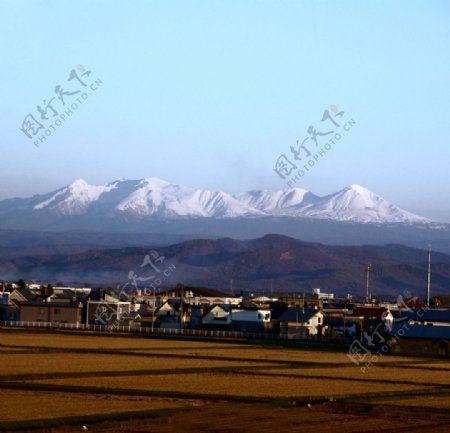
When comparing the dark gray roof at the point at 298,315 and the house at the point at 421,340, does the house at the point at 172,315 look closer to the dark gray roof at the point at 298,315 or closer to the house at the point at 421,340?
the dark gray roof at the point at 298,315

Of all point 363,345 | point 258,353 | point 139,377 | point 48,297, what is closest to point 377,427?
point 139,377

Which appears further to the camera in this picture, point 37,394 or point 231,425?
point 37,394

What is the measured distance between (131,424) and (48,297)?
56.9 m

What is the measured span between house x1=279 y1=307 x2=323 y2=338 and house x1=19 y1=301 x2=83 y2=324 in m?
11.8

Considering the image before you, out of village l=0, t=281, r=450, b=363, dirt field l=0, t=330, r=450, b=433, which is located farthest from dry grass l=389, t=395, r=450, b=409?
village l=0, t=281, r=450, b=363

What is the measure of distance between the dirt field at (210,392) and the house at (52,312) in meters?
25.3

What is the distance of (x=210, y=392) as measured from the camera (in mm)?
20984

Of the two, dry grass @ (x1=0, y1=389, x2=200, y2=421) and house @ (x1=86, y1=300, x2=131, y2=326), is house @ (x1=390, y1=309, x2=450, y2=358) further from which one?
dry grass @ (x1=0, y1=389, x2=200, y2=421)

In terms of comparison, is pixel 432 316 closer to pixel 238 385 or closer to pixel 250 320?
pixel 250 320

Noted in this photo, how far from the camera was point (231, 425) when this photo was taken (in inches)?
624

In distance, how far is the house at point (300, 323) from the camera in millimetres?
59125

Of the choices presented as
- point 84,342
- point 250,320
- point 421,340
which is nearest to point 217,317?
point 250,320

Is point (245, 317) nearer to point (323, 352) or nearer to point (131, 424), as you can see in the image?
point (323, 352)

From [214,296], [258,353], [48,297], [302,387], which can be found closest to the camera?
[302,387]
